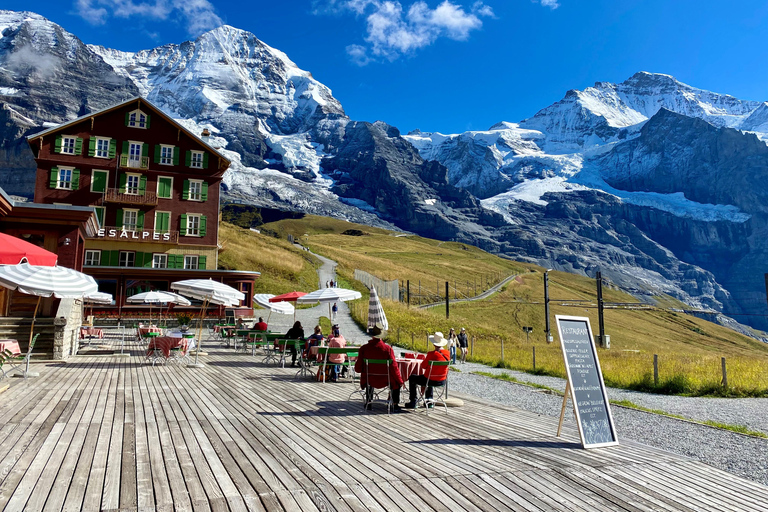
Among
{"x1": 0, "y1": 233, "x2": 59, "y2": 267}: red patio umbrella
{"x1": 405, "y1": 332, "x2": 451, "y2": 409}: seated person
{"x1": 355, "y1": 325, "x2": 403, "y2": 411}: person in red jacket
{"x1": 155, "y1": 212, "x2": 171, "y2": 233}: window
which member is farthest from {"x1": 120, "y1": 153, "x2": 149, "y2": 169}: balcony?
{"x1": 405, "y1": 332, "x2": 451, "y2": 409}: seated person

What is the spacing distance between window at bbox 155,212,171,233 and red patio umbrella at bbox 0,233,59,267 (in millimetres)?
31074

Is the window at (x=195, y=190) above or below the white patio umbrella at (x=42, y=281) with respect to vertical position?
above

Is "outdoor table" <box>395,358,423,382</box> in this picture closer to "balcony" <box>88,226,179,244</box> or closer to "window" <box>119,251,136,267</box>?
"balcony" <box>88,226,179,244</box>

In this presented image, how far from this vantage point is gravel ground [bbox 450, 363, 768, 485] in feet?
23.4

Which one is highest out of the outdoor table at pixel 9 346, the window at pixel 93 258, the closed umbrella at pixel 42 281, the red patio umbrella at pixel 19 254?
the window at pixel 93 258

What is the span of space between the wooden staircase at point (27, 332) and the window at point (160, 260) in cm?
2559

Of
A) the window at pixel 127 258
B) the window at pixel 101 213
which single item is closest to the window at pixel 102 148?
the window at pixel 101 213

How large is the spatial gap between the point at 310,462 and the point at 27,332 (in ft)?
40.4

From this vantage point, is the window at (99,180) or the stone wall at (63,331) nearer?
the stone wall at (63,331)

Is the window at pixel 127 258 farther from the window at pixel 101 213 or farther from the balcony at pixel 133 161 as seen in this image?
the balcony at pixel 133 161

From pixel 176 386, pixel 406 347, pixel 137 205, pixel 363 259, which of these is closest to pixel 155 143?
pixel 137 205

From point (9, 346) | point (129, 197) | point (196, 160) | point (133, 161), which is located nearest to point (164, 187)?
point (129, 197)

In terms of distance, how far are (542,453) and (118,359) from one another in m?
13.5

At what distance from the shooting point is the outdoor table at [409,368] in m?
9.35
